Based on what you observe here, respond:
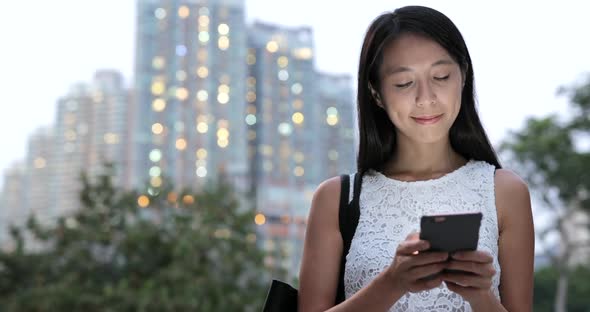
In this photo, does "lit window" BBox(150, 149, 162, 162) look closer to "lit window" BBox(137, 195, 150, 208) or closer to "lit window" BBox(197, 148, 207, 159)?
"lit window" BBox(197, 148, 207, 159)

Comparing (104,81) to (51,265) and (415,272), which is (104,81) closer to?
(51,265)

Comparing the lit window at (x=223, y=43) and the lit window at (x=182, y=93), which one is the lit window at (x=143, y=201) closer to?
the lit window at (x=182, y=93)

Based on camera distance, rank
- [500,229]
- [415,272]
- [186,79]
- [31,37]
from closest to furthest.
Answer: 1. [415,272]
2. [500,229]
3. [186,79]
4. [31,37]

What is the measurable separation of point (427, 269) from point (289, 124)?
24.4 m

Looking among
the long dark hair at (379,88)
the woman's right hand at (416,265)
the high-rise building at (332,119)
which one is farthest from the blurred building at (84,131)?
the woman's right hand at (416,265)

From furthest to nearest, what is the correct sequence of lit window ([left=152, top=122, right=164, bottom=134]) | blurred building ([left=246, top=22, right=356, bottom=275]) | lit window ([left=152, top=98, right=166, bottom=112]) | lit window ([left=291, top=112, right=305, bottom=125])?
lit window ([left=291, top=112, right=305, bottom=125]) → blurred building ([left=246, top=22, right=356, bottom=275]) → lit window ([left=152, top=98, right=166, bottom=112]) → lit window ([left=152, top=122, right=164, bottom=134])

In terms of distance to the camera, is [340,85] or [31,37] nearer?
[340,85]

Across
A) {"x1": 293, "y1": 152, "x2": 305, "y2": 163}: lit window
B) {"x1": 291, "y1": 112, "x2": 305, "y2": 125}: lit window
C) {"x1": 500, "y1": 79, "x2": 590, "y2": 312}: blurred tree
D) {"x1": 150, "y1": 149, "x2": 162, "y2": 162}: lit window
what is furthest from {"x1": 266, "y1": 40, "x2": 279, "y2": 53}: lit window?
{"x1": 500, "y1": 79, "x2": 590, "y2": 312}: blurred tree

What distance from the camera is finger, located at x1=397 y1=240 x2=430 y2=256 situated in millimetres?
892

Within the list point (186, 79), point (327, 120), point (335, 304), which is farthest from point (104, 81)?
point (335, 304)

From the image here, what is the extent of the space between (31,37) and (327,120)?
1111 centimetres

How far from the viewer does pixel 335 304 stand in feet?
3.78

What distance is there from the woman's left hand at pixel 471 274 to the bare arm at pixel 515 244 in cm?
15

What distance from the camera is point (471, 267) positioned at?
0.90 metres
